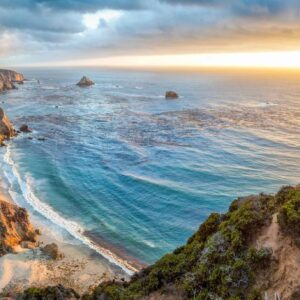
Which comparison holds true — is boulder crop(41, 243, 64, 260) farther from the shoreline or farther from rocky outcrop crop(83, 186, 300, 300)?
rocky outcrop crop(83, 186, 300, 300)

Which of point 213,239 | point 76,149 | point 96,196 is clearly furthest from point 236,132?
→ point 213,239

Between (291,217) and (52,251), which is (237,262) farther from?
(52,251)

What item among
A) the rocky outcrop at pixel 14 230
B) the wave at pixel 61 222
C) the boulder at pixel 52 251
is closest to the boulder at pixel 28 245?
the rocky outcrop at pixel 14 230

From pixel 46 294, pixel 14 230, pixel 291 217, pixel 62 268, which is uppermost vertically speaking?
pixel 291 217

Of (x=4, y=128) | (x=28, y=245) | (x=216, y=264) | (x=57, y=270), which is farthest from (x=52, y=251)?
(x=4, y=128)

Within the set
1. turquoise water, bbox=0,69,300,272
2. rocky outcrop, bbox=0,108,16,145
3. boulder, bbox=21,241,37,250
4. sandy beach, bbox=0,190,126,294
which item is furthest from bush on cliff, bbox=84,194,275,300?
rocky outcrop, bbox=0,108,16,145

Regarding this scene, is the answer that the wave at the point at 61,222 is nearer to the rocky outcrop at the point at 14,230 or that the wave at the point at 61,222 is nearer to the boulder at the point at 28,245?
the rocky outcrop at the point at 14,230

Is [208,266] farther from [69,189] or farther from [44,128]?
[44,128]
